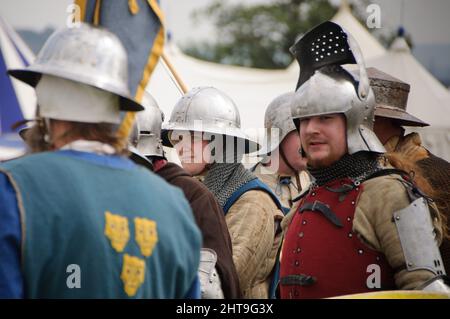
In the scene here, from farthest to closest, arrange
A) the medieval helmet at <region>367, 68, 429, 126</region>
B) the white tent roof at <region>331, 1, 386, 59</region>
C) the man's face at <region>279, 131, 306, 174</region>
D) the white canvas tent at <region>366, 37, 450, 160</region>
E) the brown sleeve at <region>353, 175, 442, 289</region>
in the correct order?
1. the white tent roof at <region>331, 1, 386, 59</region>
2. the white canvas tent at <region>366, 37, 450, 160</region>
3. the man's face at <region>279, 131, 306, 174</region>
4. the medieval helmet at <region>367, 68, 429, 126</region>
5. the brown sleeve at <region>353, 175, 442, 289</region>

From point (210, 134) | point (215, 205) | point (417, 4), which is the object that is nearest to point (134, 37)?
point (215, 205)

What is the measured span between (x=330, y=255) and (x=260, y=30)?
109 feet

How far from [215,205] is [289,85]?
9.16 meters

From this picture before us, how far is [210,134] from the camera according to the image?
18.7 feet

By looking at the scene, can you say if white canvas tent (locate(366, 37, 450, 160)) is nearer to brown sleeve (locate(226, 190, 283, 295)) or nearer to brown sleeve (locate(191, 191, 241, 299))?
brown sleeve (locate(226, 190, 283, 295))

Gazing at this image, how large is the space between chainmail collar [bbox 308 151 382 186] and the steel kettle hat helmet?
5.33ft

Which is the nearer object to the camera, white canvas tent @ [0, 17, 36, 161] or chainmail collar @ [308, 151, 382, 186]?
Answer: chainmail collar @ [308, 151, 382, 186]

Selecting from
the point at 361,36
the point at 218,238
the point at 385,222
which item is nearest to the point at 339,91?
the point at 385,222

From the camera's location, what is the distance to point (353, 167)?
14.5 ft

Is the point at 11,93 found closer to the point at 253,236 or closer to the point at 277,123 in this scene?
the point at 277,123

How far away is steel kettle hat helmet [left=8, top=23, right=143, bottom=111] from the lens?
2980 millimetres

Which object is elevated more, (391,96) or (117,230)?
(391,96)

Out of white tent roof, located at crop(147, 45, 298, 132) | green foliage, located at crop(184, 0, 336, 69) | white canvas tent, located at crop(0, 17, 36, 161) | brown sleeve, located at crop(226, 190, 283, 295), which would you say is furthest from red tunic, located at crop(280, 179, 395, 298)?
green foliage, located at crop(184, 0, 336, 69)

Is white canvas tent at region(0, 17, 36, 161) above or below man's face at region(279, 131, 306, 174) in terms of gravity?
above
